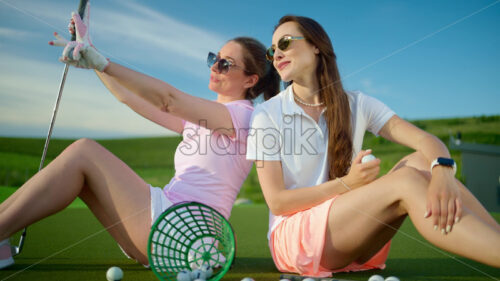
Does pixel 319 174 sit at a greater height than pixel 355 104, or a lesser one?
lesser

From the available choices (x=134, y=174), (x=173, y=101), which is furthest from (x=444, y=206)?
(x=134, y=174)

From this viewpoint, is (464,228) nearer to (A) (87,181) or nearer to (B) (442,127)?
(A) (87,181)

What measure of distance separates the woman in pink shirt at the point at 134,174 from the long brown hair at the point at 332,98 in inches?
19.1

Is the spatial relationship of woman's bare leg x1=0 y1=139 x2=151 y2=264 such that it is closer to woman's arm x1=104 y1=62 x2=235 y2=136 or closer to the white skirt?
the white skirt

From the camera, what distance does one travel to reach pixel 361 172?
1.99 m

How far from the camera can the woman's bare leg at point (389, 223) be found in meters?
1.66

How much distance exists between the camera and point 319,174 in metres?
2.31

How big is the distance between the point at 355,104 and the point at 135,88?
1.22 m

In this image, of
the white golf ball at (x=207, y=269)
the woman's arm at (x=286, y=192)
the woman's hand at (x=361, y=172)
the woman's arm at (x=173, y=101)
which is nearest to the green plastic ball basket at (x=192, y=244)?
the white golf ball at (x=207, y=269)

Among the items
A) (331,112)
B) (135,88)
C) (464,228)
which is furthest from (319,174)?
(135,88)

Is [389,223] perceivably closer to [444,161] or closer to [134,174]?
[444,161]

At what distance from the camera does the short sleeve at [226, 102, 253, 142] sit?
247 centimetres

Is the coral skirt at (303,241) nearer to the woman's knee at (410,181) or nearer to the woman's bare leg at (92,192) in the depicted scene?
the woman's knee at (410,181)

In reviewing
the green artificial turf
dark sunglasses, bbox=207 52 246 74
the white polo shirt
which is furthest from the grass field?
dark sunglasses, bbox=207 52 246 74
